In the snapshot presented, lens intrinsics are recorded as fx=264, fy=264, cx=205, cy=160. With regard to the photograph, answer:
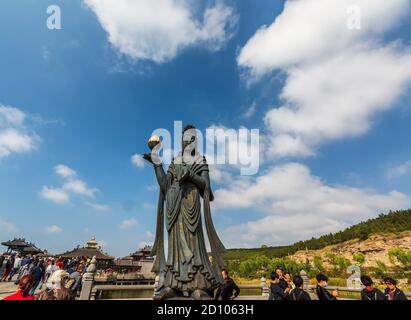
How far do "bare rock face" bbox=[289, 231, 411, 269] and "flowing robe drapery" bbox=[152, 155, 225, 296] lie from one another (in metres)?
65.1

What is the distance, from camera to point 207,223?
5812 millimetres

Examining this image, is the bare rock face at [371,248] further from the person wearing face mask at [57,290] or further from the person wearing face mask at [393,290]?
the person wearing face mask at [57,290]

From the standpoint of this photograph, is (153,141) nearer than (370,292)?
No

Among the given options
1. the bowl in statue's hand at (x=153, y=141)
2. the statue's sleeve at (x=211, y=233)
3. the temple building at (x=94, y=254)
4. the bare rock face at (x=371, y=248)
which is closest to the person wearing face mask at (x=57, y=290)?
the statue's sleeve at (x=211, y=233)

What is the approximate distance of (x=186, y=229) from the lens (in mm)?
A: 5652

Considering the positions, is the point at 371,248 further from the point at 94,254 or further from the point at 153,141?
the point at 153,141

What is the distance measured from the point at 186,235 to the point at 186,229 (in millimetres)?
125

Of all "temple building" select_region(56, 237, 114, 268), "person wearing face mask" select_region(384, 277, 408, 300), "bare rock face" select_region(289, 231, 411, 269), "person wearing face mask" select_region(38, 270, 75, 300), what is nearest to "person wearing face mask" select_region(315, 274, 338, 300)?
"person wearing face mask" select_region(384, 277, 408, 300)

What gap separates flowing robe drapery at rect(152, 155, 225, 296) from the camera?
519 cm

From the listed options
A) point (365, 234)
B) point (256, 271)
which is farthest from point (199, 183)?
point (365, 234)

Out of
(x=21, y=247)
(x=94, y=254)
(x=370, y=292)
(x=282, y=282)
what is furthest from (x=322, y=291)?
(x=21, y=247)

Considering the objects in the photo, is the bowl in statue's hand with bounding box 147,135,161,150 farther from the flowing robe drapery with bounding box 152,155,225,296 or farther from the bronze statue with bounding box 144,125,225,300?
the flowing robe drapery with bounding box 152,155,225,296

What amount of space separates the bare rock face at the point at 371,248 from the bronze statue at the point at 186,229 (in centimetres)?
6513

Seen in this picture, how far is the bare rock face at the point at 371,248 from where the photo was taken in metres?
61.9
